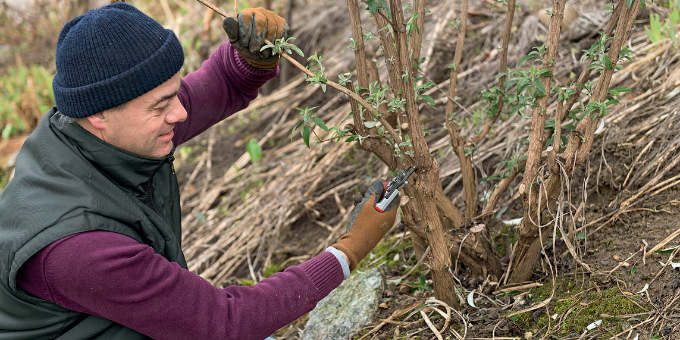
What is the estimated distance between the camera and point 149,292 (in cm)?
155

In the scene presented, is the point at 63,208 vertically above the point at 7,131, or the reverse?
the point at 63,208

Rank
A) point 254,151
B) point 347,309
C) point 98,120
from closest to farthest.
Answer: point 98,120 → point 347,309 → point 254,151

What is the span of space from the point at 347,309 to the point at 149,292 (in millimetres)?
1032

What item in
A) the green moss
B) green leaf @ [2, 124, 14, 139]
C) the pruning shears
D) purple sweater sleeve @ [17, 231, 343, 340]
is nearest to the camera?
purple sweater sleeve @ [17, 231, 343, 340]

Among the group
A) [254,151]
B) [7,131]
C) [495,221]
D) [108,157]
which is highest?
[108,157]

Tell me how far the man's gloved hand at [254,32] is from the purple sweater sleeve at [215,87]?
9cm

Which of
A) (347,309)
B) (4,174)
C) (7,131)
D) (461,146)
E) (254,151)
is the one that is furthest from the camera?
(7,131)

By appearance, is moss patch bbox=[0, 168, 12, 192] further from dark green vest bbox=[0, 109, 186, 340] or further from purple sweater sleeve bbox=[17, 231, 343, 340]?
purple sweater sleeve bbox=[17, 231, 343, 340]

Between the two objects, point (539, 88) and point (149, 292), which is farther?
point (539, 88)

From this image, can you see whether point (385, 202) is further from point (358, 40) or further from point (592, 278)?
point (592, 278)

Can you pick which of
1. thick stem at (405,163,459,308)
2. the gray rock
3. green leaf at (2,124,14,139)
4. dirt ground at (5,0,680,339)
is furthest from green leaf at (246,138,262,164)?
green leaf at (2,124,14,139)

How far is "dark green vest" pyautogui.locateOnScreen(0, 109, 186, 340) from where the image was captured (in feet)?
5.05

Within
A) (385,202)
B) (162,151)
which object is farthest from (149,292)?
(385,202)

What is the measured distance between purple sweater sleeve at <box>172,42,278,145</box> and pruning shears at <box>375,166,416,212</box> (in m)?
0.67
